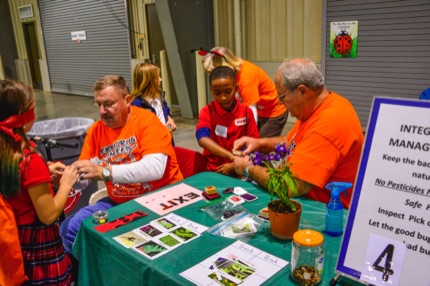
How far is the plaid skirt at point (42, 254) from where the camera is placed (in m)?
1.68

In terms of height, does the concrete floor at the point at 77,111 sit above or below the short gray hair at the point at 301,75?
below

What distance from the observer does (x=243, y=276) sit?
1.25m

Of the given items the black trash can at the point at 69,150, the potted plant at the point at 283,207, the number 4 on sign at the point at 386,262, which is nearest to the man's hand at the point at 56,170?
the black trash can at the point at 69,150

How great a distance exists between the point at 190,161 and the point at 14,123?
1328mm

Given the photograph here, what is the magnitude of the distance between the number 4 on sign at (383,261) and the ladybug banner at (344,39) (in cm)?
490

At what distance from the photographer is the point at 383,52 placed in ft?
17.0

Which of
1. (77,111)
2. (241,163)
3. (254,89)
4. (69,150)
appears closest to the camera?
(241,163)

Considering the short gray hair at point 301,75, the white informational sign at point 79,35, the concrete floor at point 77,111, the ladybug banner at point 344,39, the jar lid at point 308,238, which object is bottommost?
the concrete floor at point 77,111

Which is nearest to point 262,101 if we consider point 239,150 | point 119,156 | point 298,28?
point 239,150

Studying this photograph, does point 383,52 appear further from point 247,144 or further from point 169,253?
point 169,253

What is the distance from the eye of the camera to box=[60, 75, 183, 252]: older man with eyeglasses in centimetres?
209

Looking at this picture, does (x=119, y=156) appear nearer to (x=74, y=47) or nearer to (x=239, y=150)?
(x=239, y=150)

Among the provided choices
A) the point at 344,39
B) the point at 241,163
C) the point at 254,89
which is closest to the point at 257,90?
the point at 254,89

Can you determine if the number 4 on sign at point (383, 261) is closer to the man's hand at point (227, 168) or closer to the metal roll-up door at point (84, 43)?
the man's hand at point (227, 168)
